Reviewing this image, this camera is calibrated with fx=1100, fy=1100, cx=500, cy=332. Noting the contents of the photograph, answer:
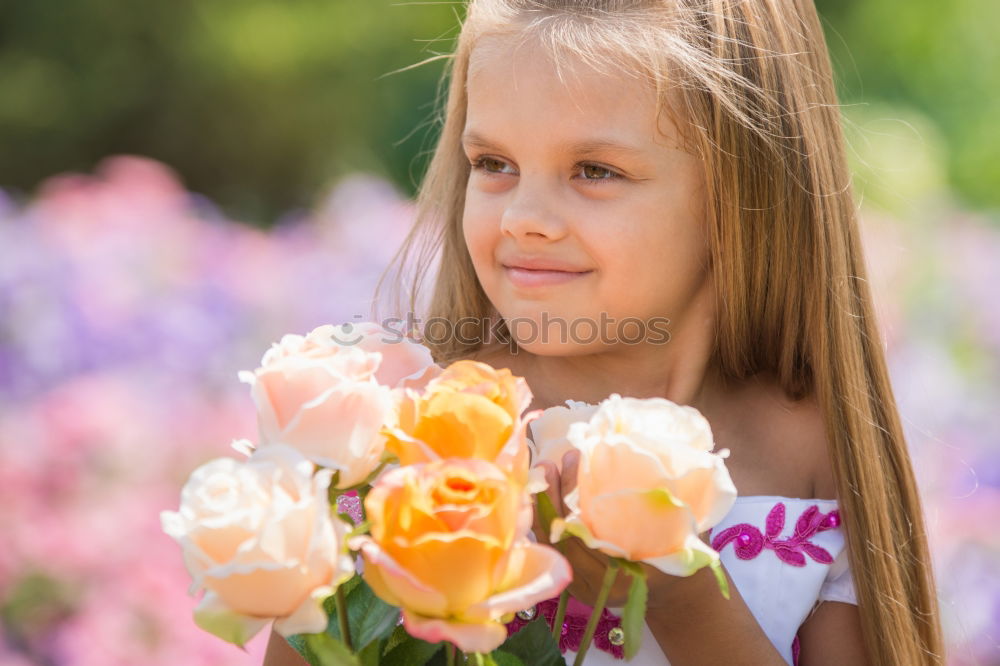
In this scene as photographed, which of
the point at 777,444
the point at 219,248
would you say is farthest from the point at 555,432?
the point at 219,248

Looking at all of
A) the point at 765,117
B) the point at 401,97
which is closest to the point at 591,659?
the point at 765,117

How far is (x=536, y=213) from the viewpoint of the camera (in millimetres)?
1444

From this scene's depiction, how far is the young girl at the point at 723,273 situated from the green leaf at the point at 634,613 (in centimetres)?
40

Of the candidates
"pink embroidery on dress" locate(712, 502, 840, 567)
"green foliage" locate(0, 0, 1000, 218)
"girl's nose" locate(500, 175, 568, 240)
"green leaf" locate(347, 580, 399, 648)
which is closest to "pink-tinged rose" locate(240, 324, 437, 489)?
"green leaf" locate(347, 580, 399, 648)

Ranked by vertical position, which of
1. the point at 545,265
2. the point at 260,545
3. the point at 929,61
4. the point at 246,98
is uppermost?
the point at 260,545

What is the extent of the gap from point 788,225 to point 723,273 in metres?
0.13

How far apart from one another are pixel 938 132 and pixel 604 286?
4911mm

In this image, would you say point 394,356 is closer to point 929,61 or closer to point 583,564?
point 583,564

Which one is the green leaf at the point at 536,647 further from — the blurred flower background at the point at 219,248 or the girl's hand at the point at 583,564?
the blurred flower background at the point at 219,248

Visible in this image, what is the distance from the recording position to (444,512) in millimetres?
800

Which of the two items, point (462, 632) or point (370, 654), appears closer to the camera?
point (462, 632)

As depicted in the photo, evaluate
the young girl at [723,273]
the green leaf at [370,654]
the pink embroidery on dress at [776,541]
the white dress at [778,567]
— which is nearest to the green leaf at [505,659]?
the green leaf at [370,654]

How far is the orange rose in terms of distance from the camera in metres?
0.88

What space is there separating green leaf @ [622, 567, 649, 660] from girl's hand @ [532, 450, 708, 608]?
0.02 meters
